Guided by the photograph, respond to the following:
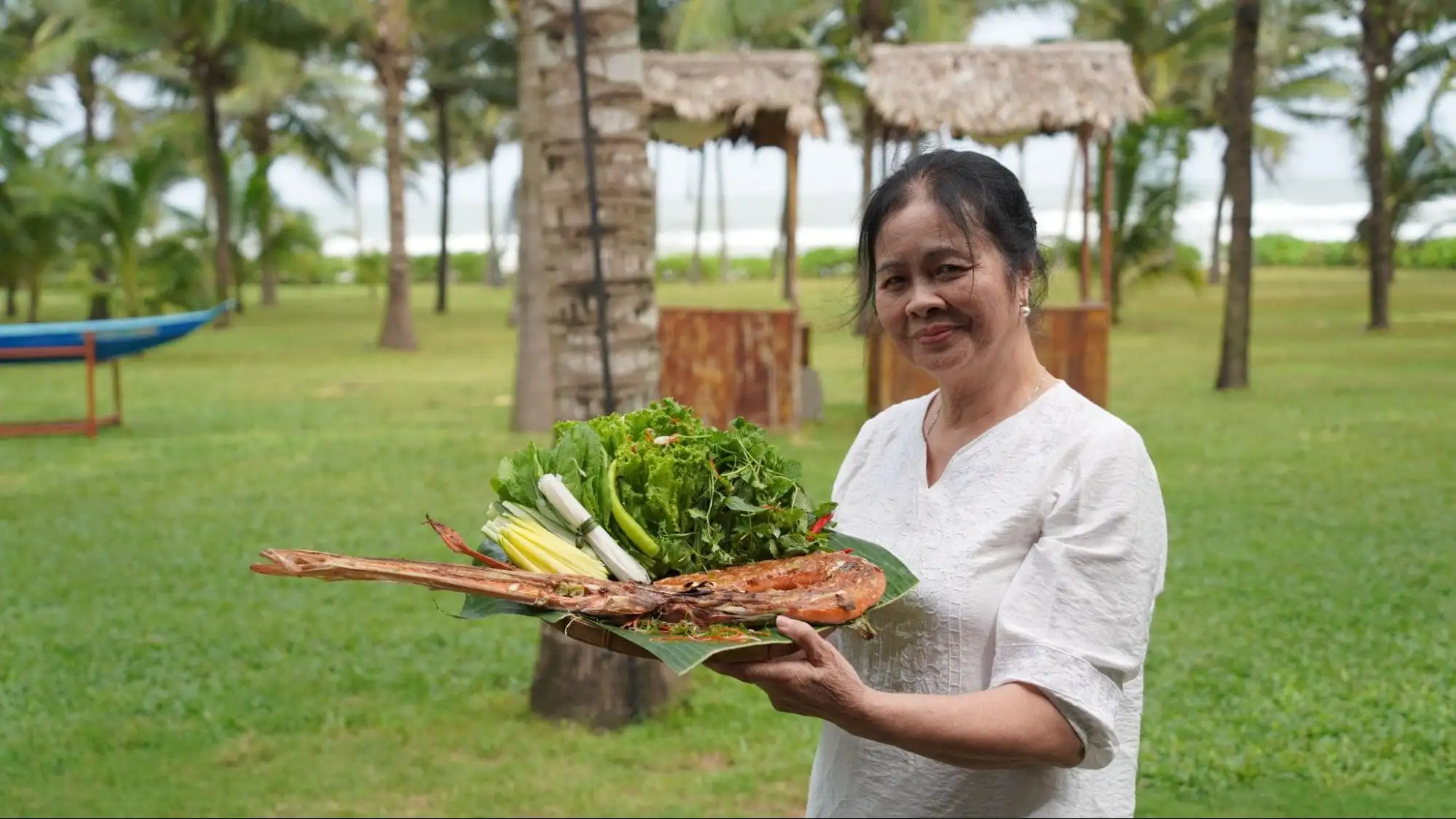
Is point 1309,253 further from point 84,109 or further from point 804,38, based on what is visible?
point 84,109

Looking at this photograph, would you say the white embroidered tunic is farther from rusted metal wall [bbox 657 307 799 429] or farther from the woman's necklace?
rusted metal wall [bbox 657 307 799 429]

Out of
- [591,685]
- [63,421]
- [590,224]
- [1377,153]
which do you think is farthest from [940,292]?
[1377,153]

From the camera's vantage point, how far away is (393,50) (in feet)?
76.5

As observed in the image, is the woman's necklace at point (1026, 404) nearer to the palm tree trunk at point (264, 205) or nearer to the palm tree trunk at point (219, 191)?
the palm tree trunk at point (219, 191)

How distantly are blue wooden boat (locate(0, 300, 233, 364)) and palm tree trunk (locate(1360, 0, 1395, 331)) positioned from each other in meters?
10.0

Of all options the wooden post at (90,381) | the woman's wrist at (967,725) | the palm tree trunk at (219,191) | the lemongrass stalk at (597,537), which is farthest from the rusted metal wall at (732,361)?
the palm tree trunk at (219,191)

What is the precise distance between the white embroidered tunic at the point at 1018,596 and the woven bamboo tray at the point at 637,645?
177mm

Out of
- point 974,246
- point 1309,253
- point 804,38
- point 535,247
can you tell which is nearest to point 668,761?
point 974,246

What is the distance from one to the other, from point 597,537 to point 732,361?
1010 centimetres

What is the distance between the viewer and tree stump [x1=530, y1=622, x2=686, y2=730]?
212 inches

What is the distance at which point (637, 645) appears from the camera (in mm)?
1898

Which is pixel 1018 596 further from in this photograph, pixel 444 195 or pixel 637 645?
pixel 444 195

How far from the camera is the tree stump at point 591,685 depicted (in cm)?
539

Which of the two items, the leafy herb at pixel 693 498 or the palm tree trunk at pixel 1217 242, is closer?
the leafy herb at pixel 693 498
